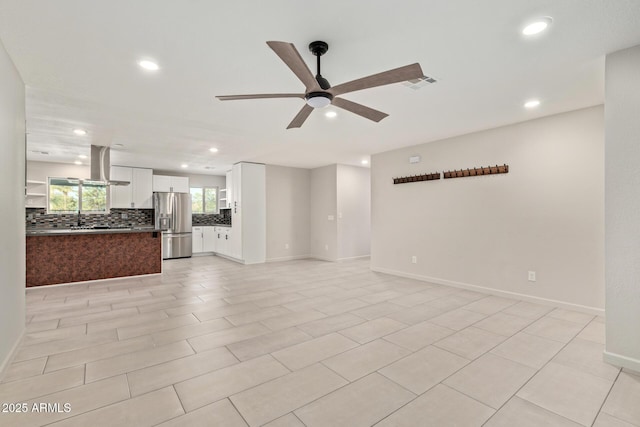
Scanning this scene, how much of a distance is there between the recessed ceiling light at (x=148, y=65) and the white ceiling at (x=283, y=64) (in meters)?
0.07

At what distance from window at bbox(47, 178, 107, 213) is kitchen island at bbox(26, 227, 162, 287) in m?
2.17

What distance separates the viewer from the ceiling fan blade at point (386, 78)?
1.84 metres

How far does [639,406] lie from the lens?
1845 millimetres

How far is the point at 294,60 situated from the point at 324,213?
6.11 m

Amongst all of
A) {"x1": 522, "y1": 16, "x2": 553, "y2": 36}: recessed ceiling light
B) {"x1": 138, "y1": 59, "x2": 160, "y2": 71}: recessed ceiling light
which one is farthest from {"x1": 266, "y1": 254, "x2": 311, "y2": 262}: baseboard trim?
{"x1": 522, "y1": 16, "x2": 553, "y2": 36}: recessed ceiling light

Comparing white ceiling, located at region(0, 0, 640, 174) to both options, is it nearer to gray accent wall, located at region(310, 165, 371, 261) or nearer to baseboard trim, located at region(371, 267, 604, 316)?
baseboard trim, located at region(371, 267, 604, 316)

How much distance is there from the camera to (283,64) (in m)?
2.50

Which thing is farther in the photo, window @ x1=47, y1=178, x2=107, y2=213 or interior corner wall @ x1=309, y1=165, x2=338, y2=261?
interior corner wall @ x1=309, y1=165, x2=338, y2=261

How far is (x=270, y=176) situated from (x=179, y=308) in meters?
4.56

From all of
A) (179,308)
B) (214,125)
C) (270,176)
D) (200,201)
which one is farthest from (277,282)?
(200,201)

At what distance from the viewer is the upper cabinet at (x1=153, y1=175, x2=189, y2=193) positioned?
796 cm

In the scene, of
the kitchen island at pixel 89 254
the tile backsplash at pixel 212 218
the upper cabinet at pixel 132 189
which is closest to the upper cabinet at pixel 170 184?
the upper cabinet at pixel 132 189

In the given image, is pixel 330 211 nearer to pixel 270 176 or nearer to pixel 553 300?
pixel 270 176

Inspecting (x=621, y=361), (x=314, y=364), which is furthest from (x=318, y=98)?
(x=621, y=361)
